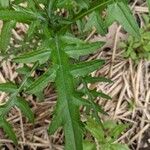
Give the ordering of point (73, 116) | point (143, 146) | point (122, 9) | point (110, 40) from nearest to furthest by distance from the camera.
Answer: point (73, 116) < point (122, 9) < point (143, 146) < point (110, 40)

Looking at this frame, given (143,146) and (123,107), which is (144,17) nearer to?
(123,107)

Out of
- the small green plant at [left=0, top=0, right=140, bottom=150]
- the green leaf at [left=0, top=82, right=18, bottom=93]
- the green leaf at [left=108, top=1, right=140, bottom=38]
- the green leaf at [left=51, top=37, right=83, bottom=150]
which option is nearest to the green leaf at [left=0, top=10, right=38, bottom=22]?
the small green plant at [left=0, top=0, right=140, bottom=150]

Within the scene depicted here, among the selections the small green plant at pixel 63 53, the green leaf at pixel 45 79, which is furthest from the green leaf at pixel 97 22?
the green leaf at pixel 45 79

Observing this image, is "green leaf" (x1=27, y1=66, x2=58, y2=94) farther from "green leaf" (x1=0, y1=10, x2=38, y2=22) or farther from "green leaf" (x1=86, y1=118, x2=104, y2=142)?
"green leaf" (x1=86, y1=118, x2=104, y2=142)

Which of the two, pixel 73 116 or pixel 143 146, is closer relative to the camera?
pixel 73 116

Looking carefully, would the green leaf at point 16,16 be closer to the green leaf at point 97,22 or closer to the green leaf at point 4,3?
the green leaf at point 4,3

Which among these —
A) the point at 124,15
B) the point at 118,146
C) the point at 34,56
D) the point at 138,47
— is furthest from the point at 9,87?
the point at 138,47

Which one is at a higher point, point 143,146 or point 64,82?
point 64,82

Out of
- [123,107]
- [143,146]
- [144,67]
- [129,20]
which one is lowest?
[143,146]

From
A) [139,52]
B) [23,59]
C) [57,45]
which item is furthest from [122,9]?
[139,52]
